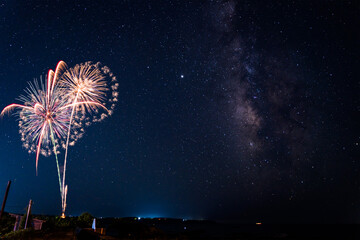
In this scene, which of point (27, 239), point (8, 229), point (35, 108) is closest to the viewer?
point (27, 239)

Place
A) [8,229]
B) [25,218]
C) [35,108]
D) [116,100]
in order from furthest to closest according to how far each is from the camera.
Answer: [116,100] < [35,108] < [8,229] < [25,218]

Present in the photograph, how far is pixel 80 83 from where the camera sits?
86.7ft

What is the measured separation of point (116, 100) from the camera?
2714 cm

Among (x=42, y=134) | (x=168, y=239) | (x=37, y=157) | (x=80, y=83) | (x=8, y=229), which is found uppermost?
(x=80, y=83)

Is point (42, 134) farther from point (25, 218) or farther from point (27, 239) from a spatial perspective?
point (27, 239)

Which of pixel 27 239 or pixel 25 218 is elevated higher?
pixel 25 218

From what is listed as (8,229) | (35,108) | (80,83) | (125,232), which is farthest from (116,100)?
(8,229)

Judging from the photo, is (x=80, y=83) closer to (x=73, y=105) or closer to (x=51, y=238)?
(x=73, y=105)

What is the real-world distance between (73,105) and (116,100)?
425 centimetres

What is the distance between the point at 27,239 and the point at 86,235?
2950mm

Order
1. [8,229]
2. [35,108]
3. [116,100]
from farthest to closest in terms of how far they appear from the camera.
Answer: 1. [116,100]
2. [35,108]
3. [8,229]

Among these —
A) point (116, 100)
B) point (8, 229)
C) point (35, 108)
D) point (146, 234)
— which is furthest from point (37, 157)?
point (146, 234)

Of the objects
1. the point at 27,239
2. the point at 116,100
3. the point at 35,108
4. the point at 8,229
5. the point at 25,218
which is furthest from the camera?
the point at 116,100

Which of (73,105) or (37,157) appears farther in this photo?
(73,105)
